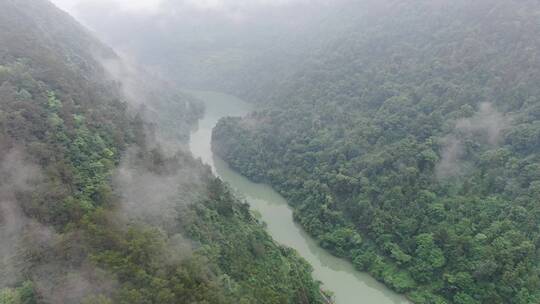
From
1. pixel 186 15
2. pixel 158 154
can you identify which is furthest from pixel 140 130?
pixel 186 15

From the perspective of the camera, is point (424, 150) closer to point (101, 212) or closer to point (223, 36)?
point (101, 212)

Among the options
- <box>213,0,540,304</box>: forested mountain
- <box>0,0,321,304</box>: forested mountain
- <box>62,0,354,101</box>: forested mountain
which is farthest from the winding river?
<box>62,0,354,101</box>: forested mountain

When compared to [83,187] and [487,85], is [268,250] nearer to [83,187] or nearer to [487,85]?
[83,187]

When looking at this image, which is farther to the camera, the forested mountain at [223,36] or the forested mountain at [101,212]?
the forested mountain at [223,36]

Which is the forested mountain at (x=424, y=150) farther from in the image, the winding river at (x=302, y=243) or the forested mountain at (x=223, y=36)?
the forested mountain at (x=223, y=36)

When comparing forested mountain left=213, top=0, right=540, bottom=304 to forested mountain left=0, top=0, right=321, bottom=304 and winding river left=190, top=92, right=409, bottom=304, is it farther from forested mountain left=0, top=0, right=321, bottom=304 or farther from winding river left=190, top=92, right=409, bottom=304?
forested mountain left=0, top=0, right=321, bottom=304

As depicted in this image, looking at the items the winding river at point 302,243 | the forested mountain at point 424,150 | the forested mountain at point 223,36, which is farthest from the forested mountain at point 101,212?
the forested mountain at point 223,36
